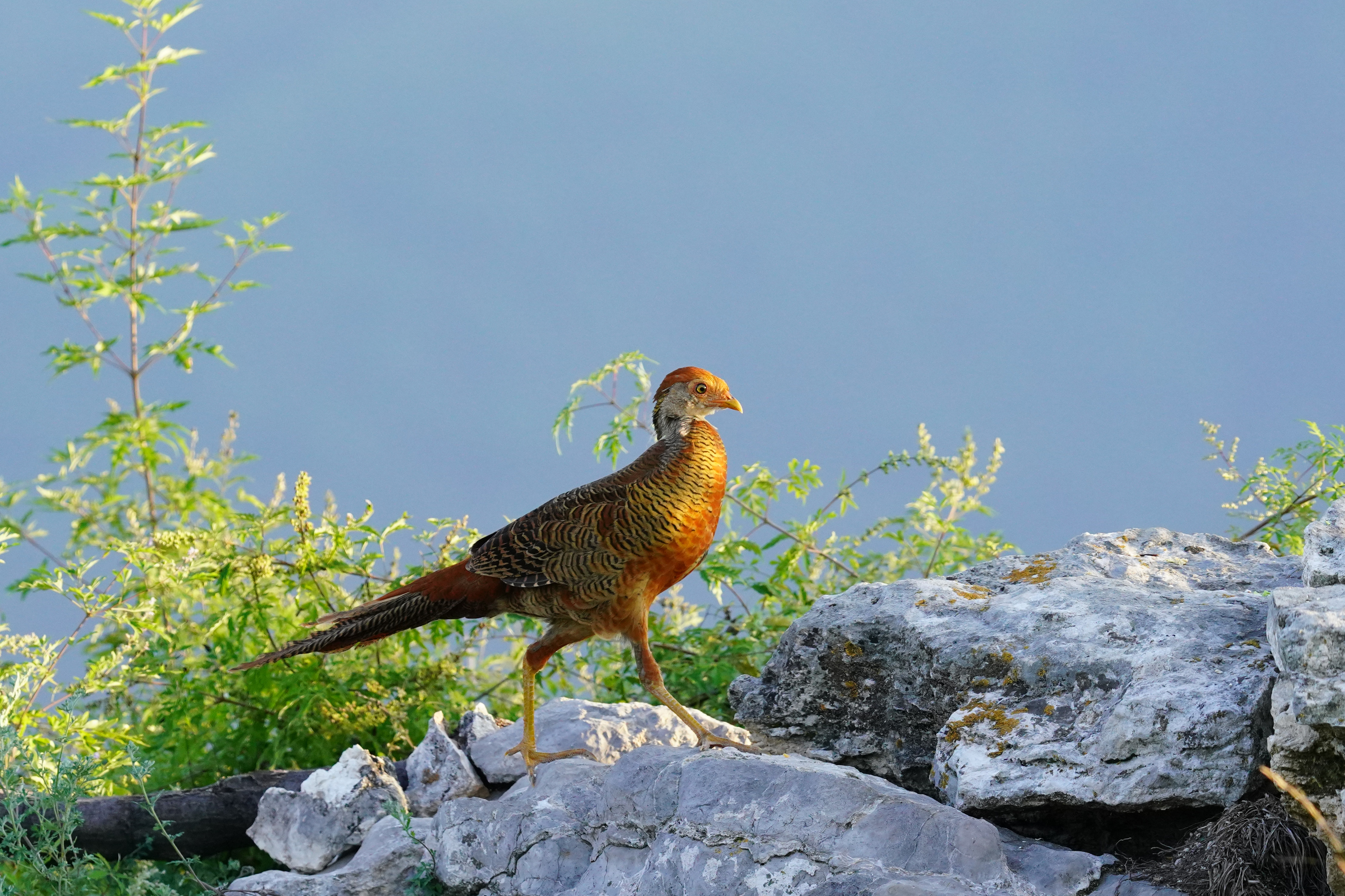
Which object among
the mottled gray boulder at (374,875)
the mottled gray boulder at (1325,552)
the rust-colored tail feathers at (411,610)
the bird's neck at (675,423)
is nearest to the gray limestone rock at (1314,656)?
the mottled gray boulder at (1325,552)

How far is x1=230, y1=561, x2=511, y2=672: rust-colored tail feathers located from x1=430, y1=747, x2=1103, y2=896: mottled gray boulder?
0.83 metres

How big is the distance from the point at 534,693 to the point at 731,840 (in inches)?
53.1

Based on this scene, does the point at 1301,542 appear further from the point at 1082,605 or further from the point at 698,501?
the point at 698,501

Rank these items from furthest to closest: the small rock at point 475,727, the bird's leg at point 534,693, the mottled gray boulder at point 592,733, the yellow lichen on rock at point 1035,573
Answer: the small rock at point 475,727 → the mottled gray boulder at point 592,733 → the yellow lichen on rock at point 1035,573 → the bird's leg at point 534,693

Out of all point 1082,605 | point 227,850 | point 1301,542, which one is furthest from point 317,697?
point 1301,542

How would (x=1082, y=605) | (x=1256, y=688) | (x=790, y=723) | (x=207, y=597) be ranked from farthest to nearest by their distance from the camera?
1. (x=207, y=597)
2. (x=790, y=723)
3. (x=1082, y=605)
4. (x=1256, y=688)

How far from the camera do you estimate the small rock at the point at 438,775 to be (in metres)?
5.12

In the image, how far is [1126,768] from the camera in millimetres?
3855

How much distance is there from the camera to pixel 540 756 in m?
4.84

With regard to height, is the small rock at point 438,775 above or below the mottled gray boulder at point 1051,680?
below

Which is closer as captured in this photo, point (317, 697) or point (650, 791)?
point (650, 791)

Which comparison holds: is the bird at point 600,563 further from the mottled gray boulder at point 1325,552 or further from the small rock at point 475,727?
the mottled gray boulder at point 1325,552

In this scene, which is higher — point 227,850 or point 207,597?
point 207,597

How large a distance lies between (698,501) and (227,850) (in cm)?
293
